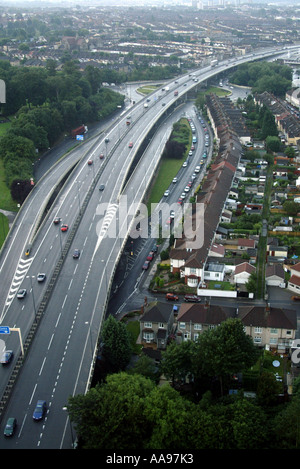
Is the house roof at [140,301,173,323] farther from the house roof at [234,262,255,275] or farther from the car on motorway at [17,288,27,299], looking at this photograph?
the car on motorway at [17,288,27,299]

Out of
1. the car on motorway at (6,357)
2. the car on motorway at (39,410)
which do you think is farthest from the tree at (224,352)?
the car on motorway at (6,357)

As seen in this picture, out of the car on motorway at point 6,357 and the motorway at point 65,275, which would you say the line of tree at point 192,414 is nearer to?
the motorway at point 65,275

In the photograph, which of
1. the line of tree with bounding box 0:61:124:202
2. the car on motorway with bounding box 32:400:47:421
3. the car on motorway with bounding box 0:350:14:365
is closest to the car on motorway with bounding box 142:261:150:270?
the car on motorway with bounding box 0:350:14:365

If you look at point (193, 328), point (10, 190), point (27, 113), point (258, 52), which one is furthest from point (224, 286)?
point (258, 52)

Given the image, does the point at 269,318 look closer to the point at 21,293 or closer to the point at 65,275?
the point at 65,275

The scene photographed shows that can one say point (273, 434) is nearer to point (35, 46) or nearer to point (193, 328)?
point (193, 328)

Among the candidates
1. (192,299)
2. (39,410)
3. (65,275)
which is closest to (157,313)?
(192,299)
